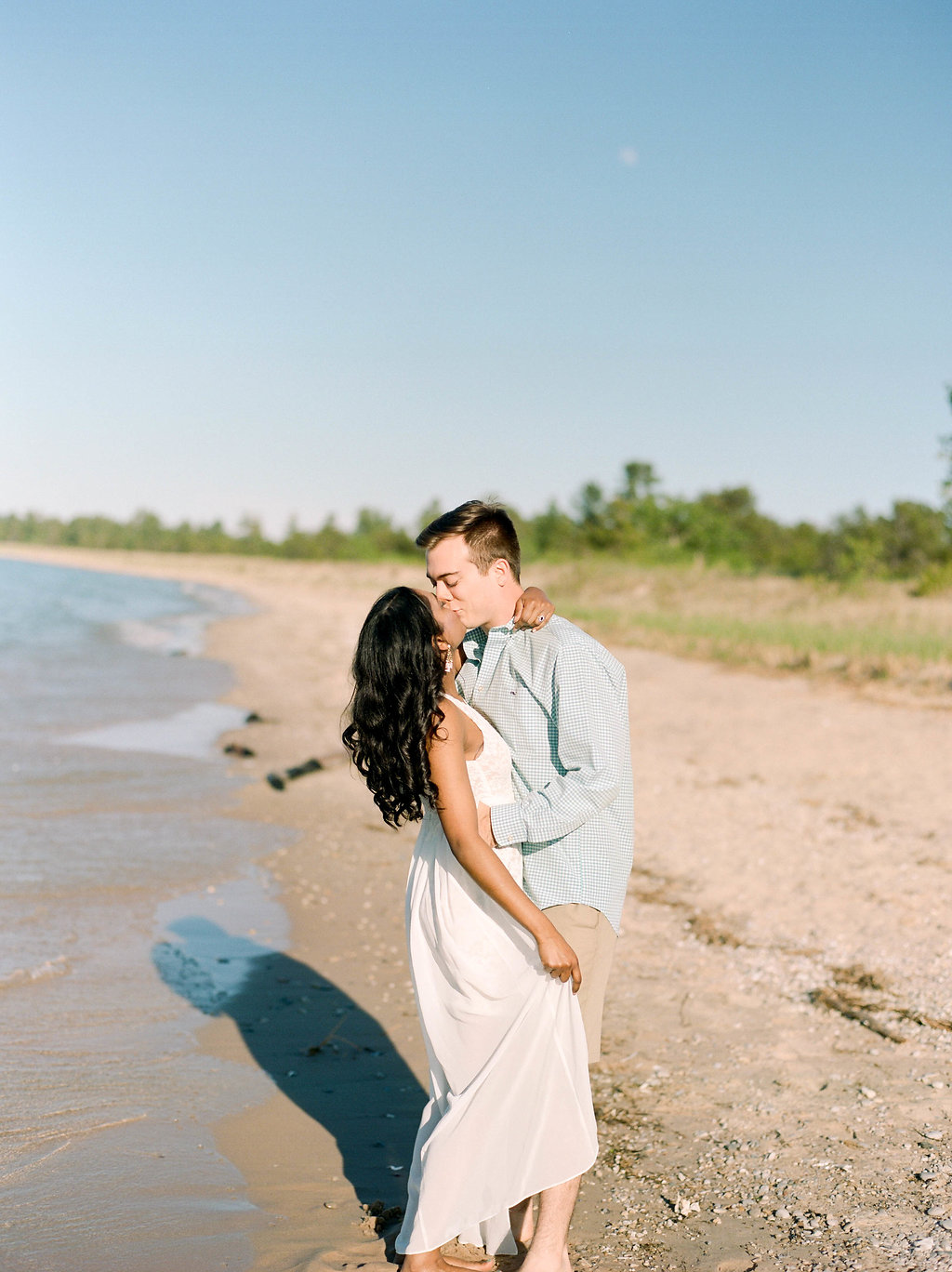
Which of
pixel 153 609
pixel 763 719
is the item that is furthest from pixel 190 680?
pixel 153 609

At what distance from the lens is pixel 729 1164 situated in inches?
146

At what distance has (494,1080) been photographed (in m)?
2.86

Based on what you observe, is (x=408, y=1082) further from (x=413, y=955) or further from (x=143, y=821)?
(x=143, y=821)

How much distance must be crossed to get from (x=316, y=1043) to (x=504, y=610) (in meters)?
2.65

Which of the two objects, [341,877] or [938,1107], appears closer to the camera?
[938,1107]

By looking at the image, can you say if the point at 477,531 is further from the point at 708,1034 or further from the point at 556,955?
the point at 708,1034

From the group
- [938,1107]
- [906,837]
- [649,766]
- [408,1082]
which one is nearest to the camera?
[938,1107]

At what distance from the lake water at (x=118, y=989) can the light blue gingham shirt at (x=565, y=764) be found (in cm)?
158

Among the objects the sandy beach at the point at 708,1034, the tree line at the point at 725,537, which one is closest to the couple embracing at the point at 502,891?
the sandy beach at the point at 708,1034

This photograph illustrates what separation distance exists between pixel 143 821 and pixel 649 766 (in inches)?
192

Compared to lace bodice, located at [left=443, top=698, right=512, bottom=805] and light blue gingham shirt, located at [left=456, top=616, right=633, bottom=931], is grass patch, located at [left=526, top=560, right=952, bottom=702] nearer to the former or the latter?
light blue gingham shirt, located at [left=456, top=616, right=633, bottom=931]

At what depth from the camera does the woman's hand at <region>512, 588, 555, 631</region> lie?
122 inches

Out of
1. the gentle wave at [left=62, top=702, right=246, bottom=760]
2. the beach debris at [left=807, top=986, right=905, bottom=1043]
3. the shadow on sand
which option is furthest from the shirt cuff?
the gentle wave at [left=62, top=702, right=246, bottom=760]

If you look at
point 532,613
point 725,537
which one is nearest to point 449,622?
point 532,613
